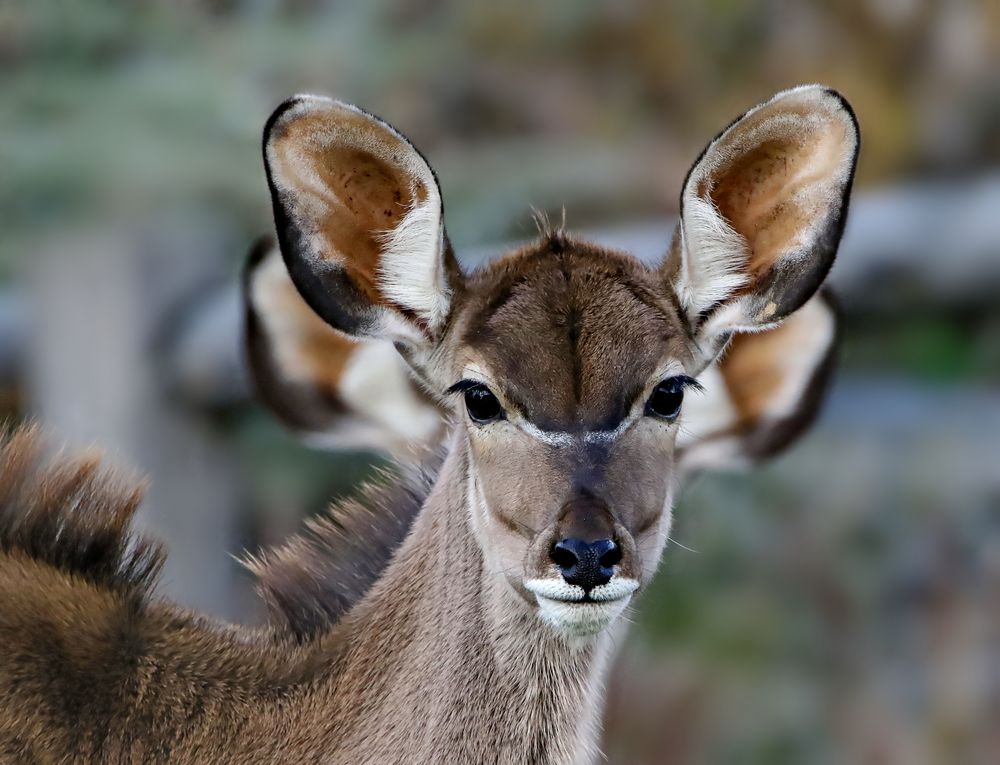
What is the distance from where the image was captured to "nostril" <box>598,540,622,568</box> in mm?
3641

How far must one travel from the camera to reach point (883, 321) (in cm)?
827

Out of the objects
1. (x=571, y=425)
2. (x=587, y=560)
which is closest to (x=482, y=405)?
(x=571, y=425)

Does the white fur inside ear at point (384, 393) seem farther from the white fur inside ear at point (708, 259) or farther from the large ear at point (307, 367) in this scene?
the white fur inside ear at point (708, 259)

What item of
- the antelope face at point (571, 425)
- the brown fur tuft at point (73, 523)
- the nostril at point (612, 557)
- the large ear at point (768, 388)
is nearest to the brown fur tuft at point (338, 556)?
the brown fur tuft at point (73, 523)

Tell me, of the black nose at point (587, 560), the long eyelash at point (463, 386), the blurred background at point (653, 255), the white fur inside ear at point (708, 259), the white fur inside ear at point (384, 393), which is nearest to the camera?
the black nose at point (587, 560)

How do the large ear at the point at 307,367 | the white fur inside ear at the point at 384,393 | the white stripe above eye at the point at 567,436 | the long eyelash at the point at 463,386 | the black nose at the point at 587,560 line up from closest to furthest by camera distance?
the black nose at the point at 587,560 < the white stripe above eye at the point at 567,436 < the long eyelash at the point at 463,386 < the white fur inside ear at the point at 384,393 < the large ear at the point at 307,367

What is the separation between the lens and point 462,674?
153 inches

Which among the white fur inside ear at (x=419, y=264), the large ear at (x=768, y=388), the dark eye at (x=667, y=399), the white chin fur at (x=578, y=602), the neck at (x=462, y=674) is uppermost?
the white fur inside ear at (x=419, y=264)

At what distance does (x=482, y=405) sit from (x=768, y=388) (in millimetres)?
2402

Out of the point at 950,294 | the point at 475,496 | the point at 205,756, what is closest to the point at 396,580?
the point at 475,496

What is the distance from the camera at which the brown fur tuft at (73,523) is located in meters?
3.98

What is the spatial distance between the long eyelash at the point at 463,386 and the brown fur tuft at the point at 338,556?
48 cm

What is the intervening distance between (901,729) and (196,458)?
4213mm

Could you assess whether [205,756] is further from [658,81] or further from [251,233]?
[658,81]
